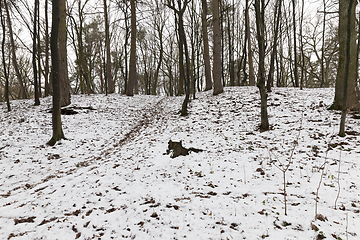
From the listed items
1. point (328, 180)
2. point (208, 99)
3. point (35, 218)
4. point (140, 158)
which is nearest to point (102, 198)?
point (35, 218)

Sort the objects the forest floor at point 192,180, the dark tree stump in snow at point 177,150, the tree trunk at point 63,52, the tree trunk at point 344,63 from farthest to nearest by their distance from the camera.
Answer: the tree trunk at point 63,52 → the tree trunk at point 344,63 → the dark tree stump in snow at point 177,150 → the forest floor at point 192,180

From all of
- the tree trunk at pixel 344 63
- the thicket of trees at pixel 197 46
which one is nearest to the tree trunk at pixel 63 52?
the thicket of trees at pixel 197 46

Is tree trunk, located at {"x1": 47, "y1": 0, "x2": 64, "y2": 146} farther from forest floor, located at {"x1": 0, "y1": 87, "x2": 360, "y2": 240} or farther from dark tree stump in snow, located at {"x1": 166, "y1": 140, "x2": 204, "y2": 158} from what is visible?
dark tree stump in snow, located at {"x1": 166, "y1": 140, "x2": 204, "y2": 158}

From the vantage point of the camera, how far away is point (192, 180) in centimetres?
430

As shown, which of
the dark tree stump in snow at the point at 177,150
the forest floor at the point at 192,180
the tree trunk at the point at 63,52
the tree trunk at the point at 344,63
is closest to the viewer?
the forest floor at the point at 192,180

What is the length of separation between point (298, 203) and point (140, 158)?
4.22 metres

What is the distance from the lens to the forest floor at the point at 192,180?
2.77 m

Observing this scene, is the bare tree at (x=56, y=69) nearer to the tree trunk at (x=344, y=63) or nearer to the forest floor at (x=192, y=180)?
the forest floor at (x=192, y=180)

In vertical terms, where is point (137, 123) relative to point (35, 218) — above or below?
above

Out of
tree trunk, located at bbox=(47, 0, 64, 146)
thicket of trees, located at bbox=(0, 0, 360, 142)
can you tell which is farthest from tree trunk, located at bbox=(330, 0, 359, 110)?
tree trunk, located at bbox=(47, 0, 64, 146)

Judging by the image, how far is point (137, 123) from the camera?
34.5ft

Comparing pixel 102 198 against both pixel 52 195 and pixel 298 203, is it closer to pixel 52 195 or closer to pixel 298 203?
pixel 52 195

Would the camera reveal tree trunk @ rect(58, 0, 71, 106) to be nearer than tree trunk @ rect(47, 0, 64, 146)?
No

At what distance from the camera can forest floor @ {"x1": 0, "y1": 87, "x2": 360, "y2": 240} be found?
2.77 metres
